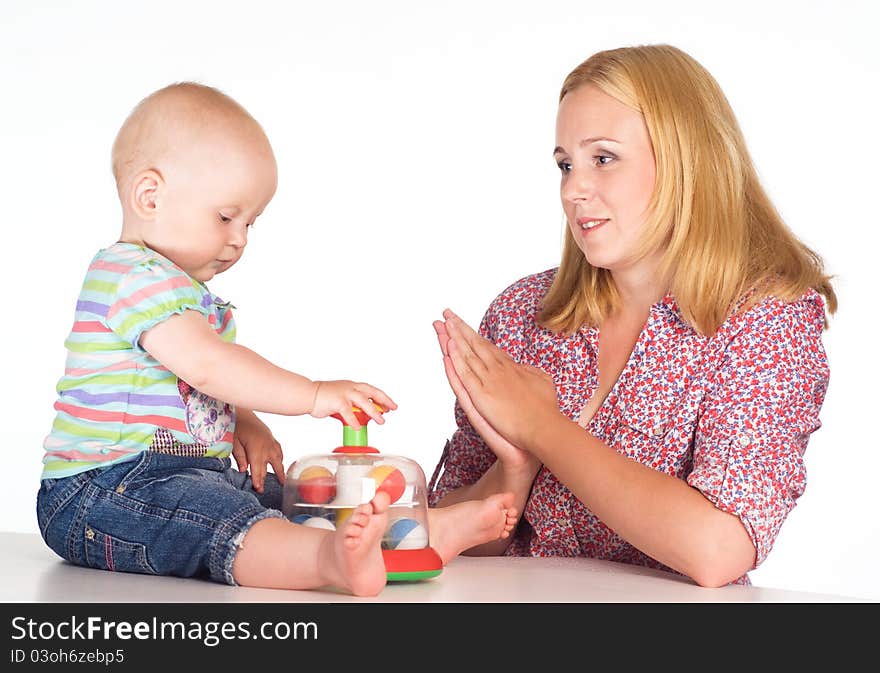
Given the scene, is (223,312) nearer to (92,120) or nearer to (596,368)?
(596,368)

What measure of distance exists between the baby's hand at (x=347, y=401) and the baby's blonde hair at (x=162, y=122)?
0.45 m

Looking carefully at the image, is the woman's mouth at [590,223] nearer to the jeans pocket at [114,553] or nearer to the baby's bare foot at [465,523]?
the baby's bare foot at [465,523]

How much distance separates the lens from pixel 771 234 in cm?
217

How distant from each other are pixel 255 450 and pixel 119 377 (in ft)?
1.18

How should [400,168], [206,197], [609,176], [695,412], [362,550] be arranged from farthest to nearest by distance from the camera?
1. [400,168]
2. [609,176]
3. [695,412]
4. [206,197]
5. [362,550]

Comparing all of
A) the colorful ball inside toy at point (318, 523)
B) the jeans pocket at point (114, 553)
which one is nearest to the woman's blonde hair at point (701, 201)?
the colorful ball inside toy at point (318, 523)

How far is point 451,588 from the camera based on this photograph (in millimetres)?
1616

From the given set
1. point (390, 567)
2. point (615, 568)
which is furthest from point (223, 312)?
point (615, 568)

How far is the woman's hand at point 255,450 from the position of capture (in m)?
2.03

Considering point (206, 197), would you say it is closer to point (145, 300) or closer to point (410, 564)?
point (145, 300)

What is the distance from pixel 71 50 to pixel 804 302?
324cm

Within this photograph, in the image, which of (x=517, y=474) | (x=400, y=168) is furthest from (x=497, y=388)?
(x=400, y=168)

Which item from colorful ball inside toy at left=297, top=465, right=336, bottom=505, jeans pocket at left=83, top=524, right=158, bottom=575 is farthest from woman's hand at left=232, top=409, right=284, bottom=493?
jeans pocket at left=83, top=524, right=158, bottom=575
